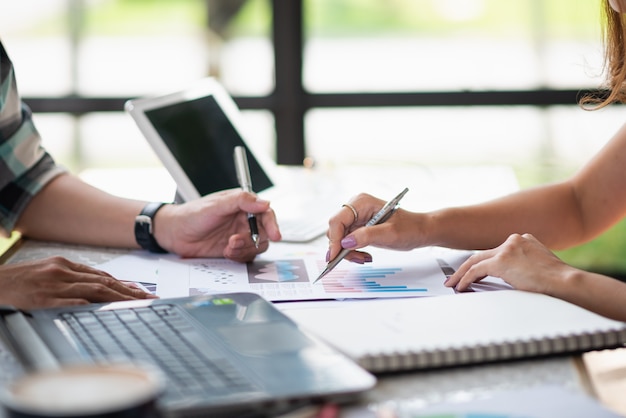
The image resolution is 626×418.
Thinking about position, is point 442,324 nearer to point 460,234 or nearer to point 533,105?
point 460,234

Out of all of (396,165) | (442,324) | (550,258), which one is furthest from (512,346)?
(396,165)

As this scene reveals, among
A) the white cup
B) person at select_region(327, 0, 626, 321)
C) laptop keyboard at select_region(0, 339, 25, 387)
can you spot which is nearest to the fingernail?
person at select_region(327, 0, 626, 321)

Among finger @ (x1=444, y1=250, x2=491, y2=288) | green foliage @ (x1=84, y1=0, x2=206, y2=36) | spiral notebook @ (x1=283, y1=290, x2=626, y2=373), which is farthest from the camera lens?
green foliage @ (x1=84, y1=0, x2=206, y2=36)

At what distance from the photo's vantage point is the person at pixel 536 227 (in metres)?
1.05

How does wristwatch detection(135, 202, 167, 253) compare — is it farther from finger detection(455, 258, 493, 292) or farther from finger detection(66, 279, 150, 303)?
finger detection(455, 258, 493, 292)

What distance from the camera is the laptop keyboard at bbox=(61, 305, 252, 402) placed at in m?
0.76

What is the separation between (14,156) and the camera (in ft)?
4.84

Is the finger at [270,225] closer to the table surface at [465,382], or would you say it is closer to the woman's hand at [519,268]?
the woman's hand at [519,268]

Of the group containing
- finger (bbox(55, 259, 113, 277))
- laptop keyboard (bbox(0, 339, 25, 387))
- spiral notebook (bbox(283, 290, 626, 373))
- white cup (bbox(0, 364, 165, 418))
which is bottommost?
finger (bbox(55, 259, 113, 277))

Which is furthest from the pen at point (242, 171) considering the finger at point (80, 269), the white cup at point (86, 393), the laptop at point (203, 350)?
the white cup at point (86, 393)

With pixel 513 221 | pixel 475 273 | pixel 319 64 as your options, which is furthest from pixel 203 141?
pixel 319 64

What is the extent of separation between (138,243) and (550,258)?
64 cm

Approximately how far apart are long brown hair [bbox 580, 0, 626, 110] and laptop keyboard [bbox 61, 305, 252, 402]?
922mm

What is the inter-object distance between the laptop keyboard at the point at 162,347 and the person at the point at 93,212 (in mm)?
366
